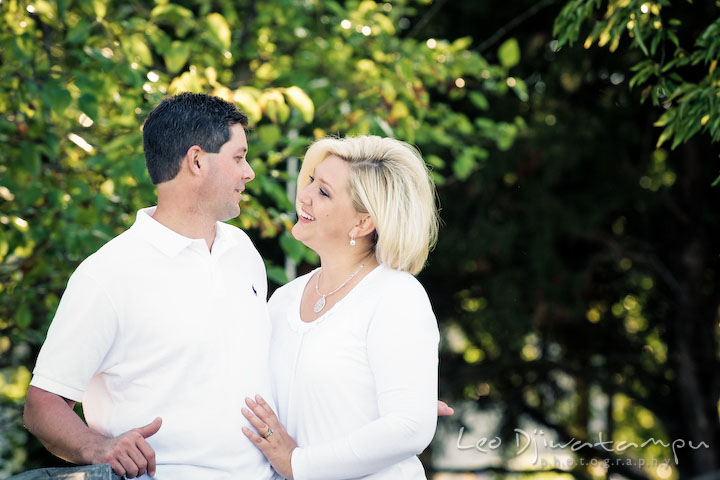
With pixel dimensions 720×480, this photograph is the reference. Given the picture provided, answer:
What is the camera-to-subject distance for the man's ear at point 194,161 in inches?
98.8

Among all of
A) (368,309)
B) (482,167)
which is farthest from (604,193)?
(368,309)

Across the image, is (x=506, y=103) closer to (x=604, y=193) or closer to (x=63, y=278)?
(x=604, y=193)

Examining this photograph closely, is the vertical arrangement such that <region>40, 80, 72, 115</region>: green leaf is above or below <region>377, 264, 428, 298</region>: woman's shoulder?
below

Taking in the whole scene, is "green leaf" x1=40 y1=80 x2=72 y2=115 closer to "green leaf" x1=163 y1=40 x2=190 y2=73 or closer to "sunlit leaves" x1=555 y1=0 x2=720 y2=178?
"green leaf" x1=163 y1=40 x2=190 y2=73

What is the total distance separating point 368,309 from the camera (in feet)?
8.30

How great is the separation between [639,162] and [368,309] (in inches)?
264

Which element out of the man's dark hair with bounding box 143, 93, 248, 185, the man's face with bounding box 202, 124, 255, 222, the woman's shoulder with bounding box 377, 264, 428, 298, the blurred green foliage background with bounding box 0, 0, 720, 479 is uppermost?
the man's dark hair with bounding box 143, 93, 248, 185

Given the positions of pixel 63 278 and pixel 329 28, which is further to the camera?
pixel 329 28

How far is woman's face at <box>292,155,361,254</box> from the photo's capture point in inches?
108

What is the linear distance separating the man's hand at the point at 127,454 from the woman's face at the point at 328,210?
0.88 m

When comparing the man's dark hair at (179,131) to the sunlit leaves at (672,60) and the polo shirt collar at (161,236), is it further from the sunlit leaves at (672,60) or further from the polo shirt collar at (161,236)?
the sunlit leaves at (672,60)

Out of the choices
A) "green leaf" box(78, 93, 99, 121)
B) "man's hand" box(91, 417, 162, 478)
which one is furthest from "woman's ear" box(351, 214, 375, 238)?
"green leaf" box(78, 93, 99, 121)

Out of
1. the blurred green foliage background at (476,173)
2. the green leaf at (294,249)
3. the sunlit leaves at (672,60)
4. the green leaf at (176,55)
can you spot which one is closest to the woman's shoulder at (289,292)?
the blurred green foliage background at (476,173)

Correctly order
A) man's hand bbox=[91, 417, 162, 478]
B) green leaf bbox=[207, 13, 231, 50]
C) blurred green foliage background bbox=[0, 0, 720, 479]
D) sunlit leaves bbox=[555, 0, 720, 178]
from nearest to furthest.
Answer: man's hand bbox=[91, 417, 162, 478] < sunlit leaves bbox=[555, 0, 720, 178] < blurred green foliage background bbox=[0, 0, 720, 479] < green leaf bbox=[207, 13, 231, 50]
